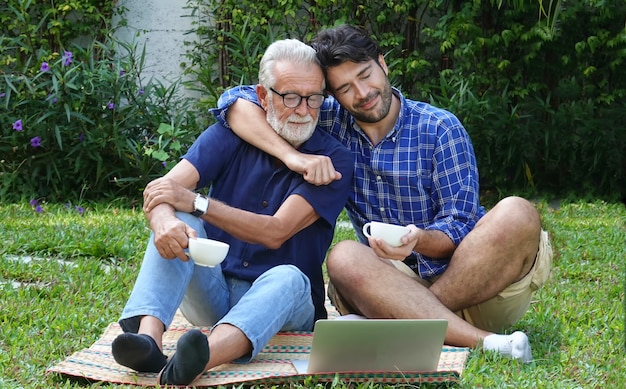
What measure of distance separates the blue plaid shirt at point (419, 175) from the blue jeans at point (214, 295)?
52cm

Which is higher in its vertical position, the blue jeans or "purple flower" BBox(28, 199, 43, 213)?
the blue jeans

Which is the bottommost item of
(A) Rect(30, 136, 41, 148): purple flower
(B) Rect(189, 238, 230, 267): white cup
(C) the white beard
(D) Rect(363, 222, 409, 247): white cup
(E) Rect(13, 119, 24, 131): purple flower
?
(A) Rect(30, 136, 41, 148): purple flower

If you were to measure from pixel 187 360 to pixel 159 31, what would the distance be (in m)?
5.68

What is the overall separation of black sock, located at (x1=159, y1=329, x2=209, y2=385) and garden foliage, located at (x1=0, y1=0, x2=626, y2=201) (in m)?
4.07

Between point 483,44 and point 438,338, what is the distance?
200 inches

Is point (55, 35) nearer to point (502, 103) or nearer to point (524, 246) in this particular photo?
point (502, 103)

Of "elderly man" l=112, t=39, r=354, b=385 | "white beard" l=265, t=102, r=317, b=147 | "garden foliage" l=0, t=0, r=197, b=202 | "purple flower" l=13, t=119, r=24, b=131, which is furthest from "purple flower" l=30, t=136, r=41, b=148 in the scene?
"white beard" l=265, t=102, r=317, b=147

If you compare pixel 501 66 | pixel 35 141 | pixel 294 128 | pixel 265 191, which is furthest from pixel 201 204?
pixel 501 66

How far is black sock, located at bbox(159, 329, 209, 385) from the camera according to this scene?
2732 mm

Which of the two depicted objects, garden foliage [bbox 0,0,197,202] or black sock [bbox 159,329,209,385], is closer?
black sock [bbox 159,329,209,385]

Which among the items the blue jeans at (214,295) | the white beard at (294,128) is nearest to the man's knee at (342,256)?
the blue jeans at (214,295)

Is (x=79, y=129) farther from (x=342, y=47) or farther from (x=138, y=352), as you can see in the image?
(x=138, y=352)

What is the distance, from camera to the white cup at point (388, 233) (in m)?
3.09

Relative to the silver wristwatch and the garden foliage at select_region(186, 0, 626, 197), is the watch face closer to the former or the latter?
the silver wristwatch
